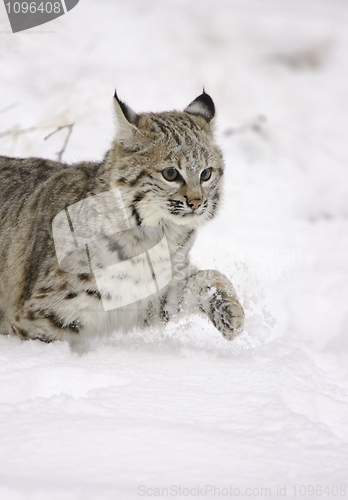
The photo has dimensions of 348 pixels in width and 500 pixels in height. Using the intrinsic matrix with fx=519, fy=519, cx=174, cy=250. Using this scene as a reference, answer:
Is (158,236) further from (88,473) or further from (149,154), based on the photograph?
(88,473)

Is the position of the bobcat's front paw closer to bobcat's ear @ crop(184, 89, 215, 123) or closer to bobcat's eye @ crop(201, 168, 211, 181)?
bobcat's eye @ crop(201, 168, 211, 181)

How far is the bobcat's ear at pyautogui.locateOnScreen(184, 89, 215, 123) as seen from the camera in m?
3.33

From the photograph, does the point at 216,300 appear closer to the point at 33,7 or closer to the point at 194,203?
the point at 194,203

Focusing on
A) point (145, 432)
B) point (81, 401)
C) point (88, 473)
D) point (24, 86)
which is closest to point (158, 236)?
point (81, 401)

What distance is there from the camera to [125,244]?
9.52ft

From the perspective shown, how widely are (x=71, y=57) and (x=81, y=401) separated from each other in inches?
216

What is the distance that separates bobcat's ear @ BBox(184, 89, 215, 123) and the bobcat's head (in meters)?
0.32
